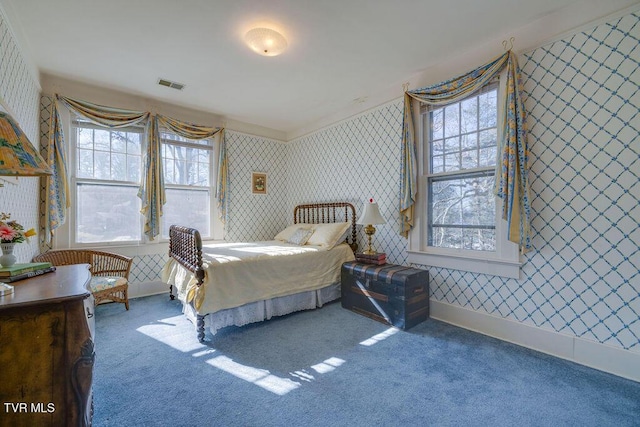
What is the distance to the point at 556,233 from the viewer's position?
7.75ft

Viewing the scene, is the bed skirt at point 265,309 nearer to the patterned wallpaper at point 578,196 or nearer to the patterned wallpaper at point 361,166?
the patterned wallpaper at point 361,166

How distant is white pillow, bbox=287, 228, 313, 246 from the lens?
405cm

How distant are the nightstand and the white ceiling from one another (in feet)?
7.15

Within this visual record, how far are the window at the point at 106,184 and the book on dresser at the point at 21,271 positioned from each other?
2.43 metres

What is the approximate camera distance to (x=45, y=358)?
1.15 metres

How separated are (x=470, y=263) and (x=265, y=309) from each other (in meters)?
2.17

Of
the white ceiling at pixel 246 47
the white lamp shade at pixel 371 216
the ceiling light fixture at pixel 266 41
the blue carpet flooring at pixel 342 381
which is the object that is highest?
the white ceiling at pixel 246 47

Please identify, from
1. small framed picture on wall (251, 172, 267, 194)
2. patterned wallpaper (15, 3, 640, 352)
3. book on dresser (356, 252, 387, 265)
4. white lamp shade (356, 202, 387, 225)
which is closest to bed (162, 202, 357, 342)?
book on dresser (356, 252, 387, 265)

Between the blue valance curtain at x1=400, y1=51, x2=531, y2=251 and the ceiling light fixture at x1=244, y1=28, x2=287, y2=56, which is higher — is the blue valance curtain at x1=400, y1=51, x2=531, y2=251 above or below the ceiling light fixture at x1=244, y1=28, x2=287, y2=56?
below

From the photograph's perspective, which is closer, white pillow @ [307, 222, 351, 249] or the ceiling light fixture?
the ceiling light fixture

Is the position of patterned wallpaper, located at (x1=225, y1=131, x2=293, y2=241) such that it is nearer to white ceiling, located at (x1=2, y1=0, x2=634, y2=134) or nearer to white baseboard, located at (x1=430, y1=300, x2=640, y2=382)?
white ceiling, located at (x1=2, y1=0, x2=634, y2=134)

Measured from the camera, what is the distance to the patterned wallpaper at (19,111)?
2.20 m

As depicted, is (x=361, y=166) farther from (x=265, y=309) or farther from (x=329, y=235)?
(x=265, y=309)

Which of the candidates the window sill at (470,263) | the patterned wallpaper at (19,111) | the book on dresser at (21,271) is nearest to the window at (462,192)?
the window sill at (470,263)
